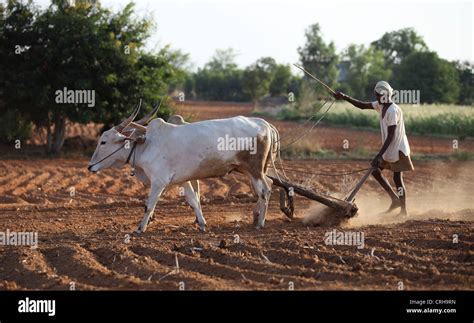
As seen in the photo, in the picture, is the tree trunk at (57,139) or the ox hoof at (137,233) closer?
the ox hoof at (137,233)

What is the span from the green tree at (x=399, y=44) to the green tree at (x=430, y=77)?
1945cm

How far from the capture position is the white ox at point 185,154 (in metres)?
9.27

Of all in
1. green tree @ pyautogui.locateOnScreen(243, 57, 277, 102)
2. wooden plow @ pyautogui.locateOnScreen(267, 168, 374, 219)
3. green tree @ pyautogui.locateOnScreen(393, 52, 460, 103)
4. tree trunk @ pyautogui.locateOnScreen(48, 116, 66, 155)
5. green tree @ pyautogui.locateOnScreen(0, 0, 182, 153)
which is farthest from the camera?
green tree @ pyautogui.locateOnScreen(243, 57, 277, 102)

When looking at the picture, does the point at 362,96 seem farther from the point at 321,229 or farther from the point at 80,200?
the point at 321,229

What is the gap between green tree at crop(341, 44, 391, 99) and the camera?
46.1m

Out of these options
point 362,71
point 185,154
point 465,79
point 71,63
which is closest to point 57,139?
point 71,63

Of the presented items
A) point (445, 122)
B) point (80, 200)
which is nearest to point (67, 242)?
point (80, 200)

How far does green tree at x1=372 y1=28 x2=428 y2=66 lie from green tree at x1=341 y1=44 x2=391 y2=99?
19.1ft

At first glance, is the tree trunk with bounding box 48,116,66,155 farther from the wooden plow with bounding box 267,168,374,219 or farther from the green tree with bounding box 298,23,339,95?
the green tree with bounding box 298,23,339,95

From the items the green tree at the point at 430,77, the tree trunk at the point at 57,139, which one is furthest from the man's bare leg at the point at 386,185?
the green tree at the point at 430,77

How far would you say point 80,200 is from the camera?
44.3ft

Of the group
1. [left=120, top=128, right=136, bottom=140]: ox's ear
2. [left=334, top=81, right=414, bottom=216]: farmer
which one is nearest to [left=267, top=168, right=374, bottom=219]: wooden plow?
[left=334, top=81, right=414, bottom=216]: farmer

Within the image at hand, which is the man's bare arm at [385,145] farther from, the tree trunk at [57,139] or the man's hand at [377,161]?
the tree trunk at [57,139]
